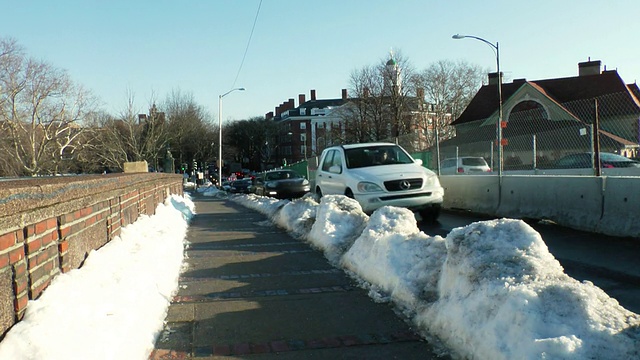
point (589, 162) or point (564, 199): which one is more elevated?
point (589, 162)

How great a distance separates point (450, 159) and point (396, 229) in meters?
12.6

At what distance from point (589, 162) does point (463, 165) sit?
474 centimetres

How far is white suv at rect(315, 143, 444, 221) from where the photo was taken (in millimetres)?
10766

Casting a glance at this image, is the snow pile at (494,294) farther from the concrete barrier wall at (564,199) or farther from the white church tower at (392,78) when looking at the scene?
the white church tower at (392,78)

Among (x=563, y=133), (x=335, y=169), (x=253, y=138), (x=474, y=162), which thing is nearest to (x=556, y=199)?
(x=335, y=169)

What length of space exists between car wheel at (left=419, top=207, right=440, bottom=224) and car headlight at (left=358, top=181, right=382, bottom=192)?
121 cm

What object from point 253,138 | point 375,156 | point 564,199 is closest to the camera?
point 564,199

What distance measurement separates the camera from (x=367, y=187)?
1087 centimetres

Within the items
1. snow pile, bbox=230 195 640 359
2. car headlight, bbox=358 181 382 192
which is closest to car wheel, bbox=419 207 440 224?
car headlight, bbox=358 181 382 192

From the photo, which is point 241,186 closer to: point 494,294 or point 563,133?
point 563,133

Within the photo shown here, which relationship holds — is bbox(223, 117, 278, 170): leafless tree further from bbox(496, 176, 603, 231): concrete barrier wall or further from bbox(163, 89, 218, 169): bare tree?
bbox(496, 176, 603, 231): concrete barrier wall

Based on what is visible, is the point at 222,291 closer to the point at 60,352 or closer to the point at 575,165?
the point at 60,352

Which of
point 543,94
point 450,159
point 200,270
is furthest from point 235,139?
point 200,270

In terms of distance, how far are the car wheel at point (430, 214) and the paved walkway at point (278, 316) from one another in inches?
162
